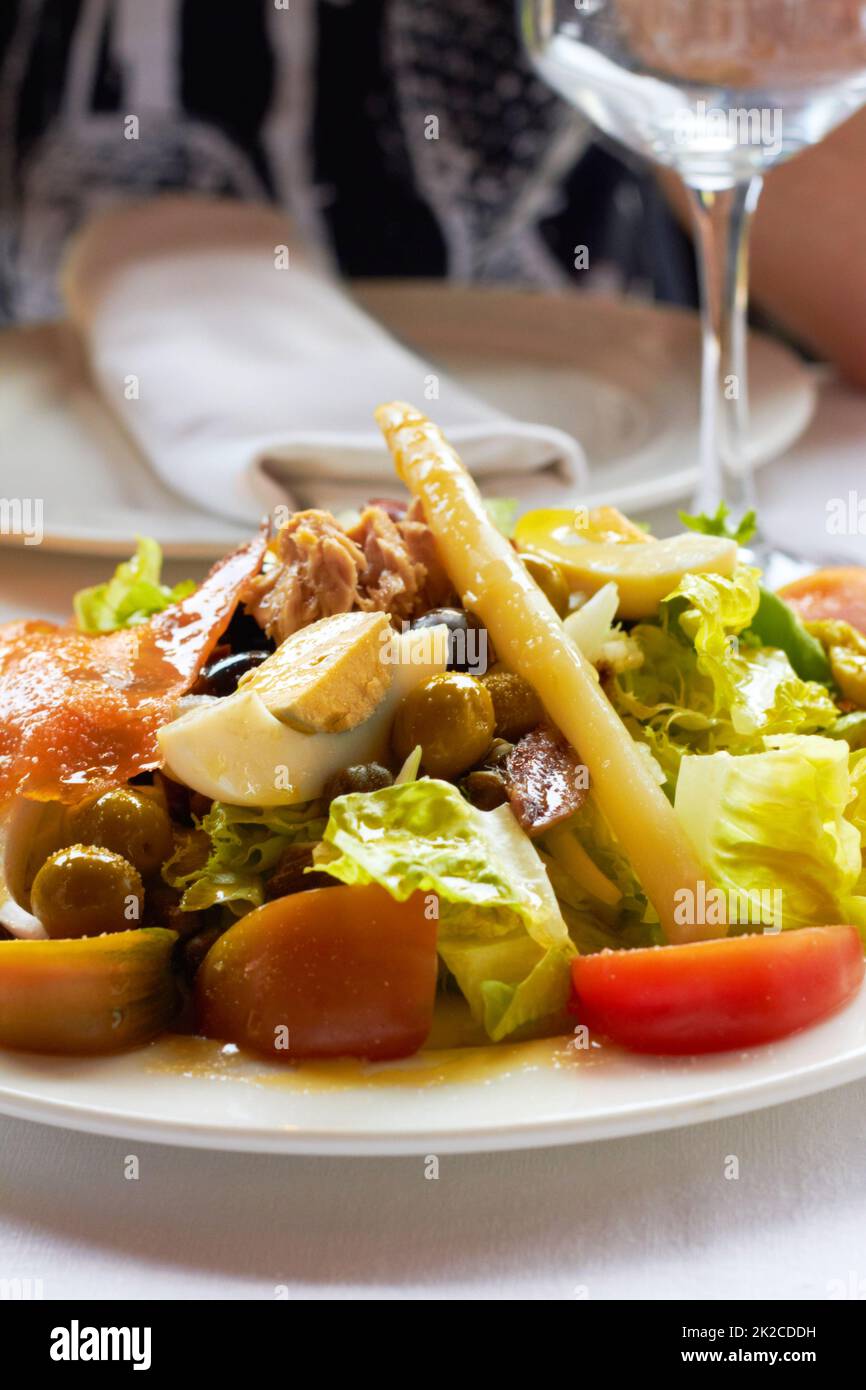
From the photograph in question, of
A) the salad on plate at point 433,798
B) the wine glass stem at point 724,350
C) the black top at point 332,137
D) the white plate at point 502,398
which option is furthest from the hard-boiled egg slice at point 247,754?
the black top at point 332,137

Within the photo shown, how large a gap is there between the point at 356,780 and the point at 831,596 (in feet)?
3.05

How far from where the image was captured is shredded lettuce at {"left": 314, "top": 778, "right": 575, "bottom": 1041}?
1.46 m

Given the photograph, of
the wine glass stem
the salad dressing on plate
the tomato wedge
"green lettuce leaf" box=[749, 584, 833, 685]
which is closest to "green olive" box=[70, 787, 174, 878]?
the salad dressing on plate

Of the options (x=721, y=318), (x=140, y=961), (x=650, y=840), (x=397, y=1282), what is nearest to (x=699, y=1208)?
(x=397, y=1282)

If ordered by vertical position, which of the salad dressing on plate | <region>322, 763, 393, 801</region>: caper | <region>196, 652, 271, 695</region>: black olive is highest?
<region>196, 652, 271, 695</region>: black olive

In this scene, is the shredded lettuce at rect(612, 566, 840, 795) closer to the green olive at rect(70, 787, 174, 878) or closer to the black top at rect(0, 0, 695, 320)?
the green olive at rect(70, 787, 174, 878)

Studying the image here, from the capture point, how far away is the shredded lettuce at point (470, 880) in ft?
4.79

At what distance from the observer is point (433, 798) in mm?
1576

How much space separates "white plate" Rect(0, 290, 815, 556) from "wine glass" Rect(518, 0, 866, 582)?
614 millimetres

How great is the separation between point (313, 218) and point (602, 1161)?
3.94 m

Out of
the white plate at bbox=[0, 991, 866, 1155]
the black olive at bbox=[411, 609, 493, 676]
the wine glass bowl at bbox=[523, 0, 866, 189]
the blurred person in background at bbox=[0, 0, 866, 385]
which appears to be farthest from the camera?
the blurred person in background at bbox=[0, 0, 866, 385]

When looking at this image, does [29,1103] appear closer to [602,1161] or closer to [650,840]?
[602,1161]

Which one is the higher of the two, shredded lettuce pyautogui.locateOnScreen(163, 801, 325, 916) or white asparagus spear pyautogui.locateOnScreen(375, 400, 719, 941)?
white asparagus spear pyautogui.locateOnScreen(375, 400, 719, 941)

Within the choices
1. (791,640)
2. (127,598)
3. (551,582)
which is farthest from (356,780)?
(127,598)
